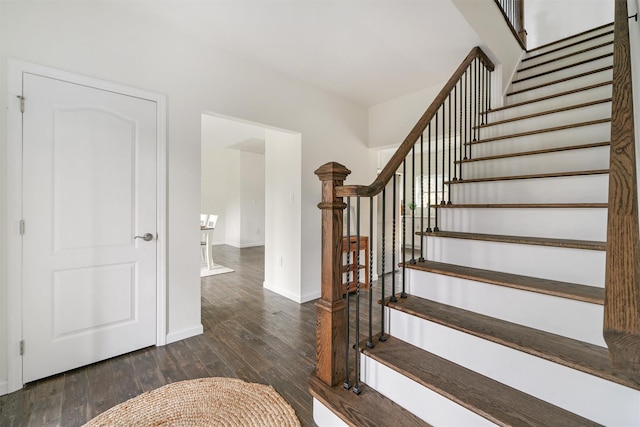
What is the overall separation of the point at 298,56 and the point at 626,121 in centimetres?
269

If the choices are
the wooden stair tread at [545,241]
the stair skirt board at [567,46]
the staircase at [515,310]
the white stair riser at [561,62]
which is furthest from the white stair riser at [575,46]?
the wooden stair tread at [545,241]

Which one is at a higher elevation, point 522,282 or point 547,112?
point 547,112

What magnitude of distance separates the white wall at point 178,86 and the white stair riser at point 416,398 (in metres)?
1.81

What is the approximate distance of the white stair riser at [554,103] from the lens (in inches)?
91.0

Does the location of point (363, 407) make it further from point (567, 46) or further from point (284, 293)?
point (567, 46)

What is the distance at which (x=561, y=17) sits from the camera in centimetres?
418

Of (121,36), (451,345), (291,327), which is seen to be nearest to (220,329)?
(291,327)

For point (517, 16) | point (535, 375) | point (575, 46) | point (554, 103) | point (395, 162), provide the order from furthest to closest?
point (517, 16), point (575, 46), point (554, 103), point (395, 162), point (535, 375)

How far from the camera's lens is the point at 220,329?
2672 mm

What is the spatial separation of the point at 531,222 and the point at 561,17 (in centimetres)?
441

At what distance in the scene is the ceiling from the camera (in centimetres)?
213

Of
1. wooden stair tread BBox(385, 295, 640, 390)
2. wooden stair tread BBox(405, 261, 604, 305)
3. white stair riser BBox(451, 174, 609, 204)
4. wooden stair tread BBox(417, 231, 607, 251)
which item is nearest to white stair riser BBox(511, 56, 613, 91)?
white stair riser BBox(451, 174, 609, 204)

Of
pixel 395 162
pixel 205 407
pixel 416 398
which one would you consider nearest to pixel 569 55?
pixel 395 162

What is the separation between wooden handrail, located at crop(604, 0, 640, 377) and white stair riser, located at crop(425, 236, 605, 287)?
40.5 inches
